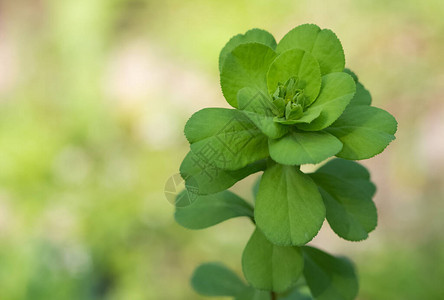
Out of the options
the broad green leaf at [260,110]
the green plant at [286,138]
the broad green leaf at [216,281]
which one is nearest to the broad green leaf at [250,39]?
the green plant at [286,138]

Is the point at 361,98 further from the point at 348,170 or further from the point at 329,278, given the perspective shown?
the point at 329,278

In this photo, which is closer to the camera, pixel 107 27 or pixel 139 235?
pixel 139 235

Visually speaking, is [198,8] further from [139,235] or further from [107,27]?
[139,235]

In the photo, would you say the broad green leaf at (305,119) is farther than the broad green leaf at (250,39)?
No

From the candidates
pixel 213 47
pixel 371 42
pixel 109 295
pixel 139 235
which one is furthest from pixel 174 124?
pixel 371 42

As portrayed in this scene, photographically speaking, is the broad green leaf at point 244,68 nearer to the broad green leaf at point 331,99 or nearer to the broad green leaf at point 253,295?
the broad green leaf at point 331,99

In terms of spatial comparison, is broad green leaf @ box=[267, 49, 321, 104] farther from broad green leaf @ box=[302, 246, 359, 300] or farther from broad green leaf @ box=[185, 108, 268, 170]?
broad green leaf @ box=[302, 246, 359, 300]

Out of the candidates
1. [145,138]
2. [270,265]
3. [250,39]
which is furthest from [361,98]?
[145,138]
